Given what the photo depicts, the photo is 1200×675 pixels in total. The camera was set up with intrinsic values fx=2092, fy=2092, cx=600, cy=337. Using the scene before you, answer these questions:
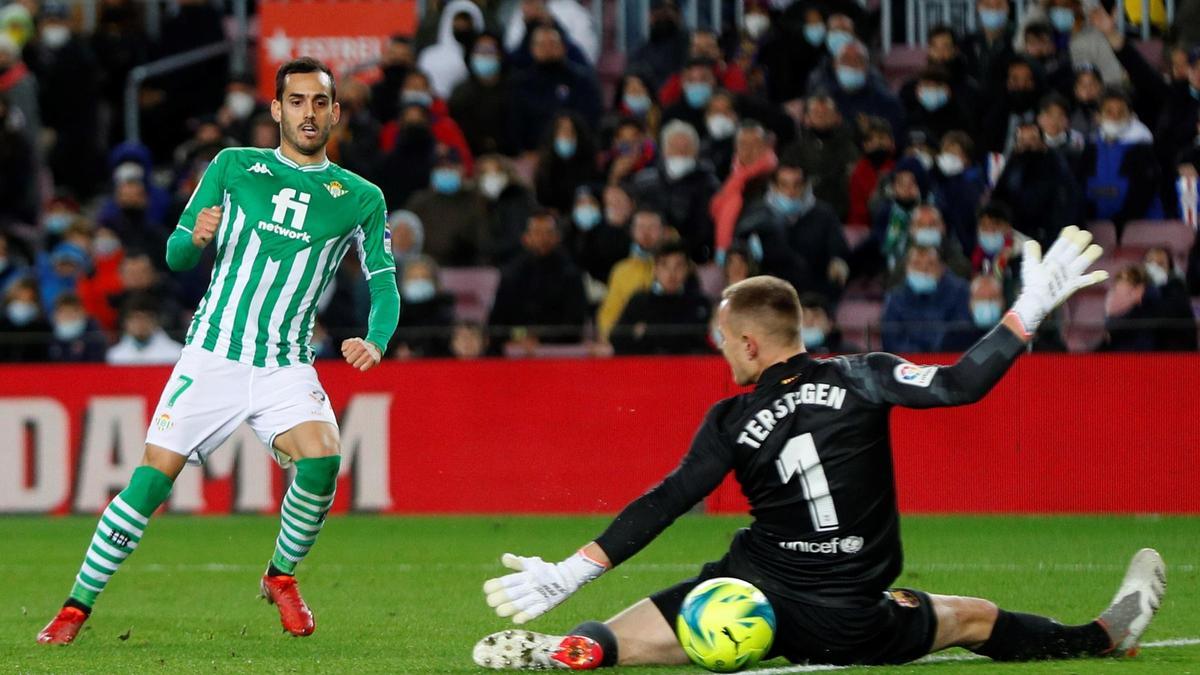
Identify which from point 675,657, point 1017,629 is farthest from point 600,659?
point 1017,629

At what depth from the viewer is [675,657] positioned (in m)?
7.10

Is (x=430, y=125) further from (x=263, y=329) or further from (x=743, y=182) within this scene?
(x=263, y=329)

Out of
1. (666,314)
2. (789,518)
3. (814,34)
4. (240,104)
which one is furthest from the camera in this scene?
(240,104)

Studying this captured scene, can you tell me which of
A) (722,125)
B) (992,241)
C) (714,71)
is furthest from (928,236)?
(714,71)

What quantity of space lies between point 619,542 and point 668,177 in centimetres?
1046

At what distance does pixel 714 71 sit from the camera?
18.6m

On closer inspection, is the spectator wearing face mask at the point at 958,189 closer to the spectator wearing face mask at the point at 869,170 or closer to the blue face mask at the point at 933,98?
the spectator wearing face mask at the point at 869,170

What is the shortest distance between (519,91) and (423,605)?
9.83 m

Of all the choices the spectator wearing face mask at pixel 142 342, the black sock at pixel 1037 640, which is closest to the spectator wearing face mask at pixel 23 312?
the spectator wearing face mask at pixel 142 342

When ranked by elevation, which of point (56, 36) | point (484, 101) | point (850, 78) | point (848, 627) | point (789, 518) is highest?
point (56, 36)

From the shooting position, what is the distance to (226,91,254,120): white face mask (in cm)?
1977

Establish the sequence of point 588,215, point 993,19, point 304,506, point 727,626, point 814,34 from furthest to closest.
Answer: point 814,34 → point 993,19 → point 588,215 → point 304,506 → point 727,626

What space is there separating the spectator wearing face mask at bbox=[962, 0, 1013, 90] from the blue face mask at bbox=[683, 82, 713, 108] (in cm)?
226

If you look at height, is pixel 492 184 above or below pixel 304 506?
above
